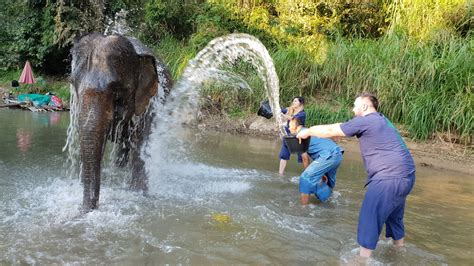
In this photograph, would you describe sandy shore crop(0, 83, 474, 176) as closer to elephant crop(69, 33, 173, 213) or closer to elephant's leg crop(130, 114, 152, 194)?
elephant's leg crop(130, 114, 152, 194)

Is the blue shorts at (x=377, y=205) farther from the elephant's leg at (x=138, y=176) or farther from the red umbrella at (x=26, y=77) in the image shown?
the red umbrella at (x=26, y=77)

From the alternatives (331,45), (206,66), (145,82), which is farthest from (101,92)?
(331,45)

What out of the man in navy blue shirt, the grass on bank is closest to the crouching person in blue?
the man in navy blue shirt

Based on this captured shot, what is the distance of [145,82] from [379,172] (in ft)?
7.66

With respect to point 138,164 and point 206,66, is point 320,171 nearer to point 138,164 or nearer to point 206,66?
point 138,164

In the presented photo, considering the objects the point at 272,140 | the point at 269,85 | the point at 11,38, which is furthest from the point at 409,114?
the point at 11,38

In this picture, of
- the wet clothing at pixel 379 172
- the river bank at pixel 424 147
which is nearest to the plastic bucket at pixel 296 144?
the wet clothing at pixel 379 172

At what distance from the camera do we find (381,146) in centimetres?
364

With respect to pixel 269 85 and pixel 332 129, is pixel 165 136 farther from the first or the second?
pixel 269 85

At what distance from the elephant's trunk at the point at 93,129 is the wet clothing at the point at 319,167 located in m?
2.23

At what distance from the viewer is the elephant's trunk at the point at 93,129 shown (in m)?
3.85

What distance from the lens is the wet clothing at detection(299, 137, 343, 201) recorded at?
520 centimetres

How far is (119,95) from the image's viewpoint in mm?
4258

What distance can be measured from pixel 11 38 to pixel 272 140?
1274 centimetres
